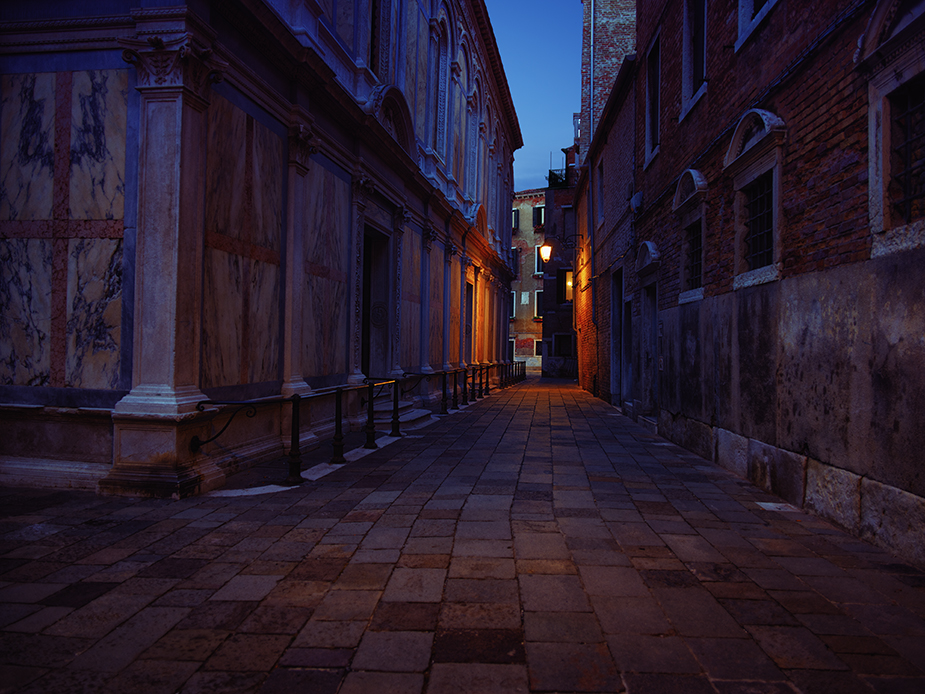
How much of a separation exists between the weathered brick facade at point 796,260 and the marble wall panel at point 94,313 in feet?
20.5

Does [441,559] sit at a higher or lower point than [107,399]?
lower

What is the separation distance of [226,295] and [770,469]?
5.78 metres

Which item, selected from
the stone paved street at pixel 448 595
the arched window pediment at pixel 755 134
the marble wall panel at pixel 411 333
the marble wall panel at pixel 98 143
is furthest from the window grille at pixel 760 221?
the marble wall panel at pixel 411 333

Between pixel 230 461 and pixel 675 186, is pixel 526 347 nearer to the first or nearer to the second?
pixel 675 186

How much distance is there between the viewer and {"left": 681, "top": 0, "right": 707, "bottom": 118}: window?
877cm

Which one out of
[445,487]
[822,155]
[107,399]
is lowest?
[445,487]

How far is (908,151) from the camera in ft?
13.1

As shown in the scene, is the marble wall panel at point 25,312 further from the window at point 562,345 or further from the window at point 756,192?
the window at point 562,345

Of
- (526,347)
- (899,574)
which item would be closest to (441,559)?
(899,574)

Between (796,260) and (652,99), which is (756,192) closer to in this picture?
(796,260)

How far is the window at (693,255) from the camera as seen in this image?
8422 millimetres

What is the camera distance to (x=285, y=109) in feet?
23.8

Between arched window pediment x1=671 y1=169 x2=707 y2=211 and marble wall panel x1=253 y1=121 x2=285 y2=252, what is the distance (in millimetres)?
5499

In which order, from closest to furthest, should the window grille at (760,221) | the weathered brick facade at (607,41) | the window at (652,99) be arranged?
the window grille at (760,221)
the window at (652,99)
the weathered brick facade at (607,41)
